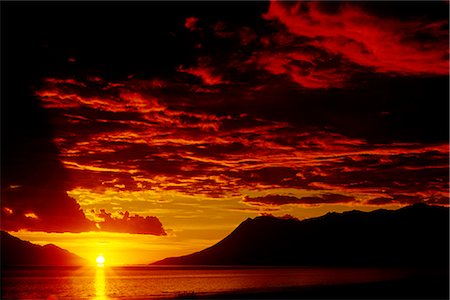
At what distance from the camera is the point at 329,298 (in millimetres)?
71750

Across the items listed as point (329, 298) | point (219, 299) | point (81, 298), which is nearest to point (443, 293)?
point (329, 298)

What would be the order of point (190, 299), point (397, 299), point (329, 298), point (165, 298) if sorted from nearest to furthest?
1. point (397, 299)
2. point (329, 298)
3. point (190, 299)
4. point (165, 298)

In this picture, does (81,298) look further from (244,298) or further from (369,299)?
(369,299)

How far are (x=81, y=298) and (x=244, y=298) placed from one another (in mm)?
32962

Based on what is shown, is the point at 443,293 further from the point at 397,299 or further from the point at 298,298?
the point at 298,298

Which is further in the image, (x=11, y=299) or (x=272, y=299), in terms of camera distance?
(x=11, y=299)

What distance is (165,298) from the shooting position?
3290 inches

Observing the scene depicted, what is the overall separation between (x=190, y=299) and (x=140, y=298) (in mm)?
13707

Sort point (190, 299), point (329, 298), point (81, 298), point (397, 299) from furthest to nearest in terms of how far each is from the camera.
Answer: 1. point (81, 298)
2. point (190, 299)
3. point (329, 298)
4. point (397, 299)

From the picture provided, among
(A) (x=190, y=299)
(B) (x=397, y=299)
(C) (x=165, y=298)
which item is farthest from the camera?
(C) (x=165, y=298)

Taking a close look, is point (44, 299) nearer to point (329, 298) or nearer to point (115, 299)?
point (115, 299)

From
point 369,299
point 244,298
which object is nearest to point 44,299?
point 244,298

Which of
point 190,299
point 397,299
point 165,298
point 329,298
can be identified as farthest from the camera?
point 165,298

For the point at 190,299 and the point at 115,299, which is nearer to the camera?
the point at 190,299
